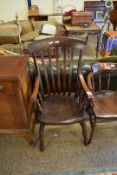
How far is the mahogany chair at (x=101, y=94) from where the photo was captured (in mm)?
1495

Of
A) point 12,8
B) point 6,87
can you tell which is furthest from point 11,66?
point 12,8

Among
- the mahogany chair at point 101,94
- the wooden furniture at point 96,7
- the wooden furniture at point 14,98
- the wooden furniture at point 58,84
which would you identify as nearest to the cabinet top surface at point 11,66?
the wooden furniture at point 14,98

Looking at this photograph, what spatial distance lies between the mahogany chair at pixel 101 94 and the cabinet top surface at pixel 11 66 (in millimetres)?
569

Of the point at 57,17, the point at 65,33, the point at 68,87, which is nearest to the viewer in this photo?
the point at 68,87

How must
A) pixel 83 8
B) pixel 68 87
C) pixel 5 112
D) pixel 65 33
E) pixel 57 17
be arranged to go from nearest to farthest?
pixel 5 112, pixel 68 87, pixel 65 33, pixel 57 17, pixel 83 8

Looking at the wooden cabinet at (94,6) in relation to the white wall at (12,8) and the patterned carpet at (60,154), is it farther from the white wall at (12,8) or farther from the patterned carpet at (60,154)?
the patterned carpet at (60,154)

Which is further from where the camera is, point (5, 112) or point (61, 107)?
point (61, 107)

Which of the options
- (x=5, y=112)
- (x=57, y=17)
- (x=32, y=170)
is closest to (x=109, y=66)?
(x=5, y=112)

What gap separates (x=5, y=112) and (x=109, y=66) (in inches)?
42.9

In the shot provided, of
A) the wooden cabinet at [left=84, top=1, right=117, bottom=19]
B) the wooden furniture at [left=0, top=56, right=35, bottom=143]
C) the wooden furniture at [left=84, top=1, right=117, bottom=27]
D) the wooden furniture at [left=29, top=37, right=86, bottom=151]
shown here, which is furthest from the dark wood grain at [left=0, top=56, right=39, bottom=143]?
the wooden cabinet at [left=84, top=1, right=117, bottom=19]

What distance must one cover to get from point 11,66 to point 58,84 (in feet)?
1.70

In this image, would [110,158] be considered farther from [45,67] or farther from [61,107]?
[45,67]

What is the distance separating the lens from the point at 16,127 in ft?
5.27

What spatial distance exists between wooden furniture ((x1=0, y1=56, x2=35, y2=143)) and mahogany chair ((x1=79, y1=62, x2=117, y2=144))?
0.55 meters
